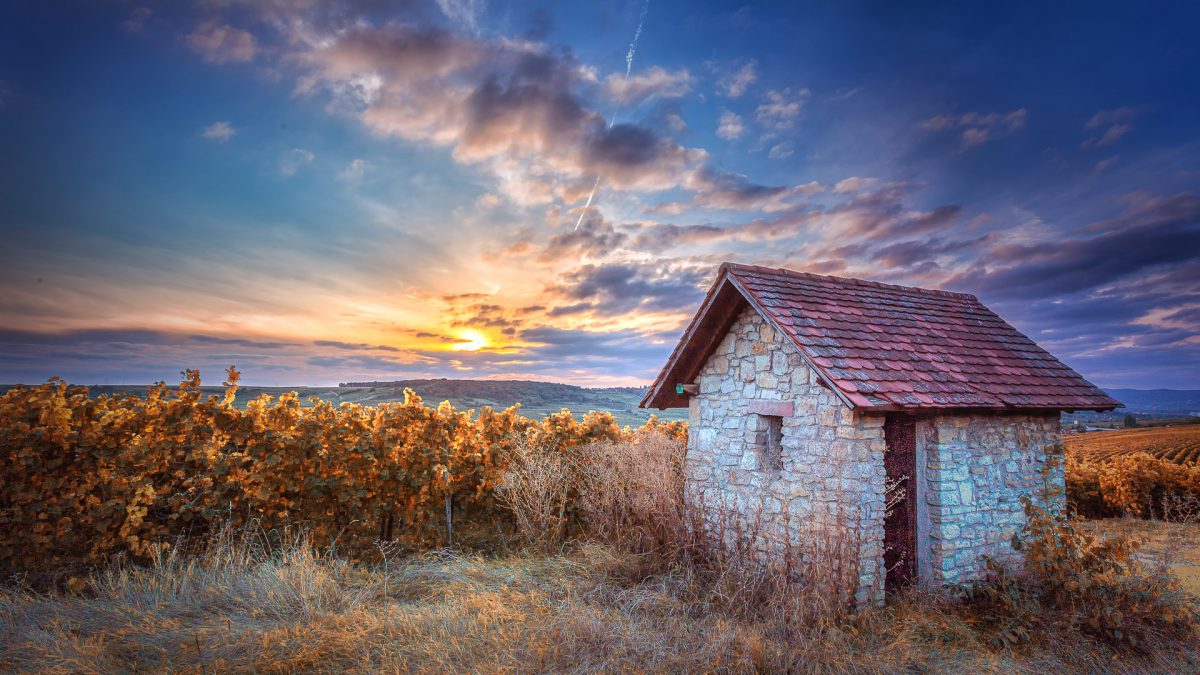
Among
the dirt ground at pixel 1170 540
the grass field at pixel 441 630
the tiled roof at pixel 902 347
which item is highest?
the tiled roof at pixel 902 347

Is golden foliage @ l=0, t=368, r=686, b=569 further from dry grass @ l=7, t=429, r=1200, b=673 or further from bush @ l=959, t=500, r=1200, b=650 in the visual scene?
bush @ l=959, t=500, r=1200, b=650

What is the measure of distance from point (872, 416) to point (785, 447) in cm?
126

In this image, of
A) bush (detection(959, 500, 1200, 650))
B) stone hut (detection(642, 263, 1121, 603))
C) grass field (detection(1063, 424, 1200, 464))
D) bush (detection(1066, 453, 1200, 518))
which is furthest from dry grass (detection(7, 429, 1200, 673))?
grass field (detection(1063, 424, 1200, 464))

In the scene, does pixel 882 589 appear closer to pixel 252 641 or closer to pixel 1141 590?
pixel 1141 590

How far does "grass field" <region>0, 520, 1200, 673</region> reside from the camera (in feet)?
15.5

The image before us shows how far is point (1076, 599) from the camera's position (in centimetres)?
648

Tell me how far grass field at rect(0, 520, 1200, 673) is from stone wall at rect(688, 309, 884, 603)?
125cm

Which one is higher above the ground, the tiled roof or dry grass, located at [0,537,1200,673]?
the tiled roof

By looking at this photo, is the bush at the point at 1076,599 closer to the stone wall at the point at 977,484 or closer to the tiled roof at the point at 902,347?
the stone wall at the point at 977,484

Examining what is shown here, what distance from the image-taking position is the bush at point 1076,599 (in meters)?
6.13

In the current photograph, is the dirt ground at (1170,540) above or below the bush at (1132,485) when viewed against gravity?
below

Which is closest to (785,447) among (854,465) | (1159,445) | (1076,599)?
(854,465)

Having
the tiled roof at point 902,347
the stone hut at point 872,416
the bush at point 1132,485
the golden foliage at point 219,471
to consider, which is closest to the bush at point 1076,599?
the stone hut at point 872,416

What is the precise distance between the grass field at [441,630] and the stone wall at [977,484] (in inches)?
34.8
